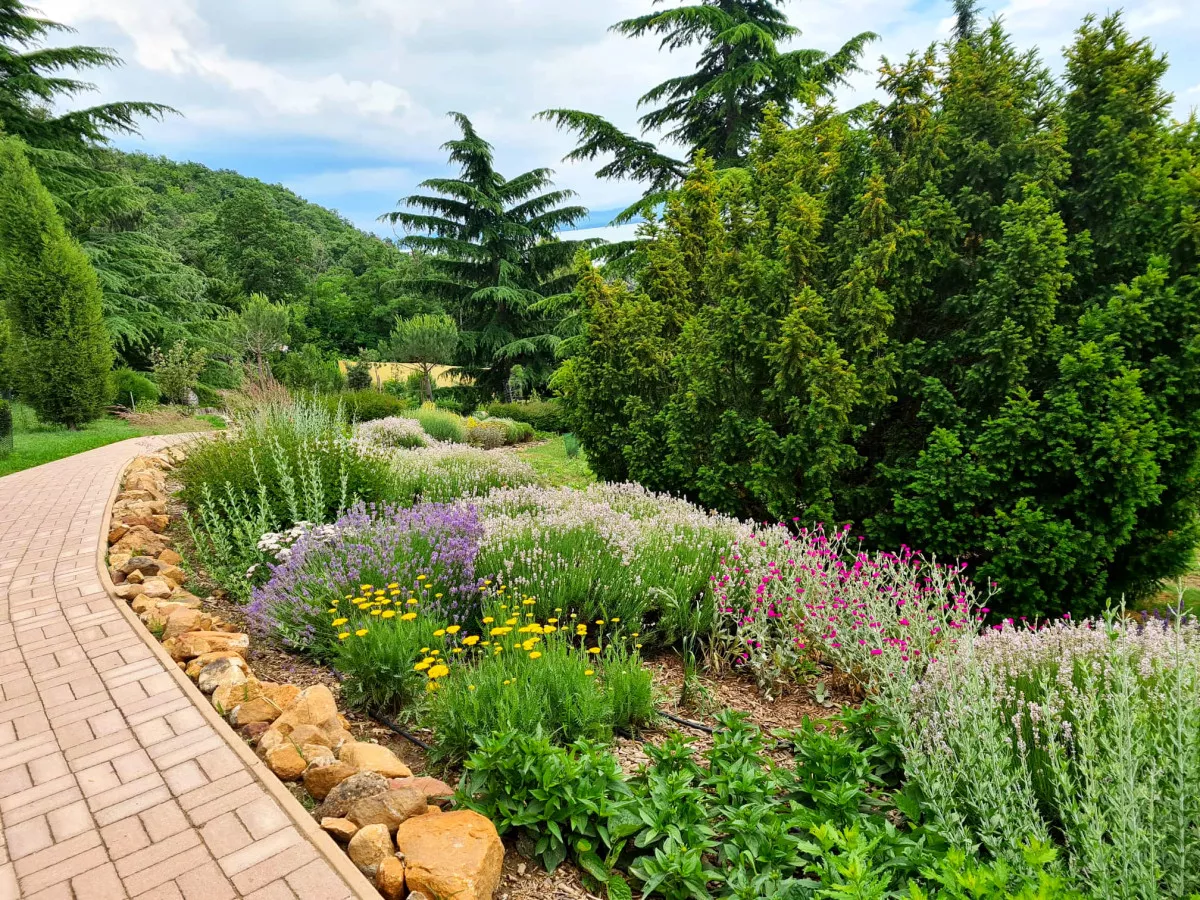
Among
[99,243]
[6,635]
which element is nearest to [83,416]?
[99,243]

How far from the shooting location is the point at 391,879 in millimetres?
1870

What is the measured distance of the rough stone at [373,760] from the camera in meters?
2.40

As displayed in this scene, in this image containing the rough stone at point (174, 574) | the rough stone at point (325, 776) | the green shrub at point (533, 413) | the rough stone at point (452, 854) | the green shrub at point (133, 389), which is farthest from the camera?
the green shrub at point (533, 413)

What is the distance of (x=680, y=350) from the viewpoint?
6.89m

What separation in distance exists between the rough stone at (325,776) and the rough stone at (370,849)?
382 millimetres

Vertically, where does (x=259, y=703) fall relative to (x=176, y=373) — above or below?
below

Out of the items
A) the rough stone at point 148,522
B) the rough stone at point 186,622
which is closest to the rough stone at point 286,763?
the rough stone at point 186,622

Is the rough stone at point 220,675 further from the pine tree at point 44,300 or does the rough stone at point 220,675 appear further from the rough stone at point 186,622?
the pine tree at point 44,300

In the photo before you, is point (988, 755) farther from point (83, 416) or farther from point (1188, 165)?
point (83, 416)

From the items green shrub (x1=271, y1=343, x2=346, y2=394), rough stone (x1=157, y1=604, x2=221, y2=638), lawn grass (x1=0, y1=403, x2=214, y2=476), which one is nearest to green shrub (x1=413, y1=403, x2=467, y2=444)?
lawn grass (x1=0, y1=403, x2=214, y2=476)

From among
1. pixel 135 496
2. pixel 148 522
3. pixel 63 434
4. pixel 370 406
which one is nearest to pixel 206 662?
pixel 148 522

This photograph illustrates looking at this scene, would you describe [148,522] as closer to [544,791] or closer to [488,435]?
[544,791]

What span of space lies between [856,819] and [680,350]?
17.7 ft

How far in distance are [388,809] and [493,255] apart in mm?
24199
